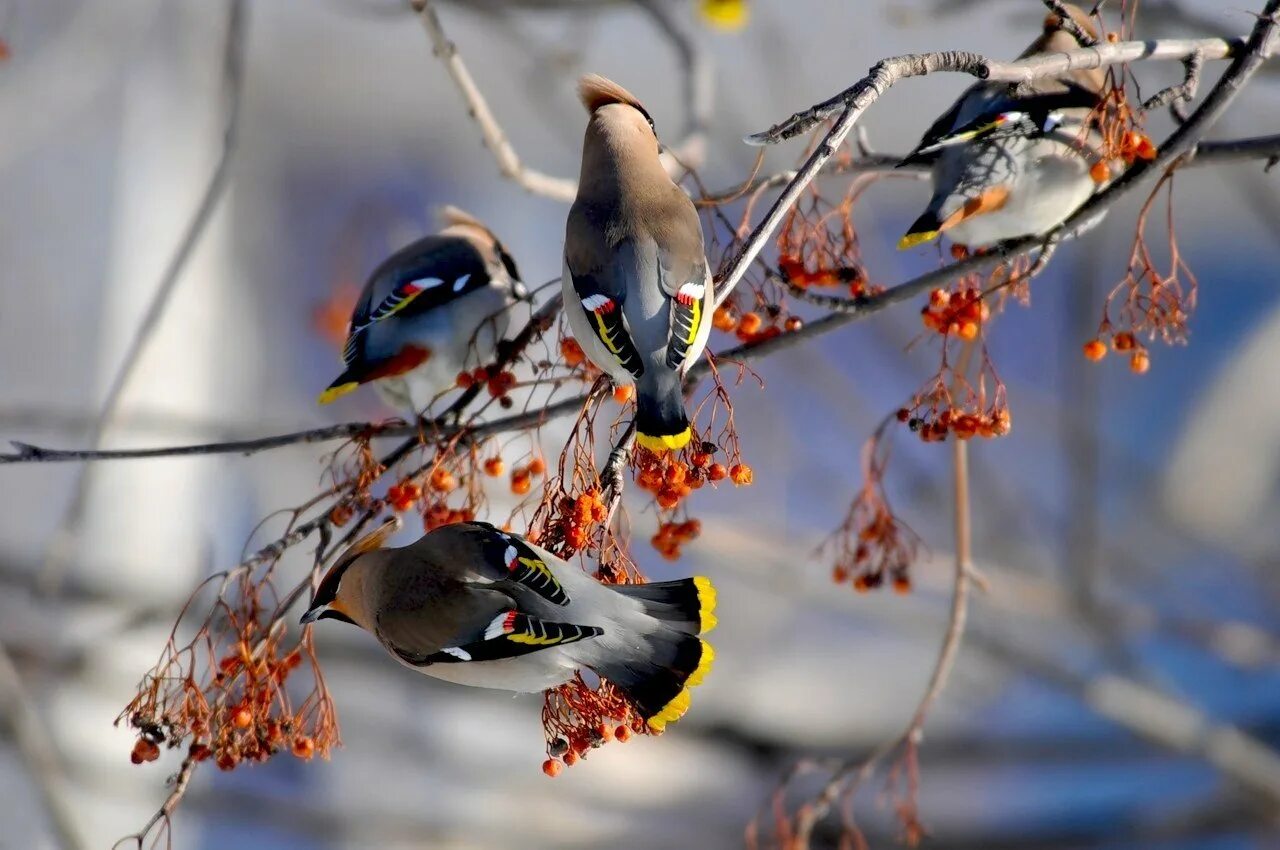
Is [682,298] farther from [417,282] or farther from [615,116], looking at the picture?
[417,282]

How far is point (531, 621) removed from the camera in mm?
1863

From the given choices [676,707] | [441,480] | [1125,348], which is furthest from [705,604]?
[1125,348]

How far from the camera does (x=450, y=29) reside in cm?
626

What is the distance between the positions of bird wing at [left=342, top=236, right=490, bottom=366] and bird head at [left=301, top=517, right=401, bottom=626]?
544mm

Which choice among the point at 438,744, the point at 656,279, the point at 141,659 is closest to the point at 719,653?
the point at 438,744

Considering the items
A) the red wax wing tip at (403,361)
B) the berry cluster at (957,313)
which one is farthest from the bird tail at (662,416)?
the red wax wing tip at (403,361)

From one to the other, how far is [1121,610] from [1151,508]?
1.18 meters

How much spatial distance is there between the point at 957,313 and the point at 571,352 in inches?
21.6

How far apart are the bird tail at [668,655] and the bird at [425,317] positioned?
0.71 m

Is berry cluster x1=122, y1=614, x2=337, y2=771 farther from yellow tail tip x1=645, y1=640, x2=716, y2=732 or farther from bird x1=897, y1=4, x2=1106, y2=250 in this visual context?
bird x1=897, y1=4, x2=1106, y2=250

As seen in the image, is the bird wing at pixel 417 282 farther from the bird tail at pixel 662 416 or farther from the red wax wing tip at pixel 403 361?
the bird tail at pixel 662 416

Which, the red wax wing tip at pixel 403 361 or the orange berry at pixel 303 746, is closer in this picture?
the orange berry at pixel 303 746

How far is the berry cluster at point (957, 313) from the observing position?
2082mm

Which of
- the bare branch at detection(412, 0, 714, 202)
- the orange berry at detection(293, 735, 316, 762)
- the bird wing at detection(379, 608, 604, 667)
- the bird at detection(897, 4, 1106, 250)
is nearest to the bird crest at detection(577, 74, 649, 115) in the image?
the bare branch at detection(412, 0, 714, 202)
